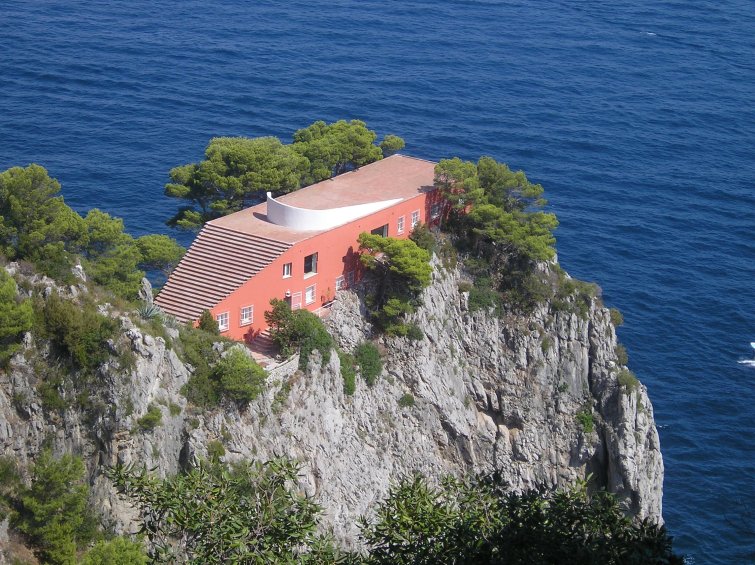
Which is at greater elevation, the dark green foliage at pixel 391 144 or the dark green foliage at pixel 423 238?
the dark green foliage at pixel 391 144

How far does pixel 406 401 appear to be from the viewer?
7044 cm

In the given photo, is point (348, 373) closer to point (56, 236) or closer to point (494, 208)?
point (494, 208)

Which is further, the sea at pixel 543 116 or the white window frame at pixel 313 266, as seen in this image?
the sea at pixel 543 116

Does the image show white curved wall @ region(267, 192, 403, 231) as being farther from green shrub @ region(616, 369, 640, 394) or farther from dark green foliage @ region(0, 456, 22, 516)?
dark green foliage @ region(0, 456, 22, 516)

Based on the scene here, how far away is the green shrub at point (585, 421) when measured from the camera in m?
77.3

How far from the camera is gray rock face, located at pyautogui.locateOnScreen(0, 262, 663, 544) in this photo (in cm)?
5381

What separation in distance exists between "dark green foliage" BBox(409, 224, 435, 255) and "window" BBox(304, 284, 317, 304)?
8726 mm

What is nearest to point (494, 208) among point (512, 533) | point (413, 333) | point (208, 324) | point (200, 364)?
point (413, 333)

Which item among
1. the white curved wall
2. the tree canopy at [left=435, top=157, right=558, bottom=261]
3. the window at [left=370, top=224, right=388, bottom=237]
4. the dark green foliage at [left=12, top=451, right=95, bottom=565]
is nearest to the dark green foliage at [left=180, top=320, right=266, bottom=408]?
the dark green foliage at [left=12, top=451, right=95, bottom=565]

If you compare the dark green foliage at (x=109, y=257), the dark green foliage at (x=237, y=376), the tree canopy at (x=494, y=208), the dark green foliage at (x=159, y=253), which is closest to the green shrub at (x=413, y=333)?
the tree canopy at (x=494, y=208)

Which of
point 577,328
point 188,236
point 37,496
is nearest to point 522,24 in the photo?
point 188,236

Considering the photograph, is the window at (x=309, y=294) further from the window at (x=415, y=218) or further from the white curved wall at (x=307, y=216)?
the window at (x=415, y=218)

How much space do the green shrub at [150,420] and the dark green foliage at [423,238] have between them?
81.6 feet

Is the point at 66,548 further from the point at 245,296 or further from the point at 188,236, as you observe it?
the point at 188,236
